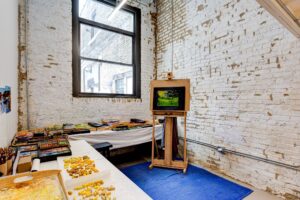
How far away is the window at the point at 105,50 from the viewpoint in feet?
11.9

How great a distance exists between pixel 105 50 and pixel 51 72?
135cm

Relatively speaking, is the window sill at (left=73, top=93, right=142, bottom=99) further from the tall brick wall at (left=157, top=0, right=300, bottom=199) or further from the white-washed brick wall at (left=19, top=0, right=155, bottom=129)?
the tall brick wall at (left=157, top=0, right=300, bottom=199)

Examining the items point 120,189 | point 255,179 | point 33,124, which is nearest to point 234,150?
point 255,179

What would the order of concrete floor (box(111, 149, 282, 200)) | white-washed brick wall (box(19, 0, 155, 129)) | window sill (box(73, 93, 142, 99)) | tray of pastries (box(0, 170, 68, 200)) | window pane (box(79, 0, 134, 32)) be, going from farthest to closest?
window pane (box(79, 0, 134, 32)) < window sill (box(73, 93, 142, 99)) < white-washed brick wall (box(19, 0, 155, 129)) < concrete floor (box(111, 149, 282, 200)) < tray of pastries (box(0, 170, 68, 200))

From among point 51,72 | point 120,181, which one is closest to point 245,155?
point 120,181

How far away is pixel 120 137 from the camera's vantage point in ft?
10.5

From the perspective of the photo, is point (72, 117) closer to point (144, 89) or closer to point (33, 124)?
point (33, 124)

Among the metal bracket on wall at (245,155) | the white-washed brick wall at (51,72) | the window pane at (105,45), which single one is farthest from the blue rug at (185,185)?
the window pane at (105,45)

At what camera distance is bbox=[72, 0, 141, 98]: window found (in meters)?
3.62

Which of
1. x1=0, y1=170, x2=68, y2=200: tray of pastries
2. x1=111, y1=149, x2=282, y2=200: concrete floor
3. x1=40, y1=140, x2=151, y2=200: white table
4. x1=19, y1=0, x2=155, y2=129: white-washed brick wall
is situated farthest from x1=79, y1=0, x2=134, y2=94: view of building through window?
x1=0, y1=170, x2=68, y2=200: tray of pastries

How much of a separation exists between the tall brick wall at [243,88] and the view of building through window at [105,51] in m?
1.46

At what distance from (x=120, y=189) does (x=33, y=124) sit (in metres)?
2.82

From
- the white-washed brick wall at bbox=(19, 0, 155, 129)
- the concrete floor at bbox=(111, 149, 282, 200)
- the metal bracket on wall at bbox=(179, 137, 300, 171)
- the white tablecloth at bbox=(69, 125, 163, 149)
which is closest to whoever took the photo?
the metal bracket on wall at bbox=(179, 137, 300, 171)

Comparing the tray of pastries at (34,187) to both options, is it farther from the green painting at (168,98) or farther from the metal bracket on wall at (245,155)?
the metal bracket on wall at (245,155)
